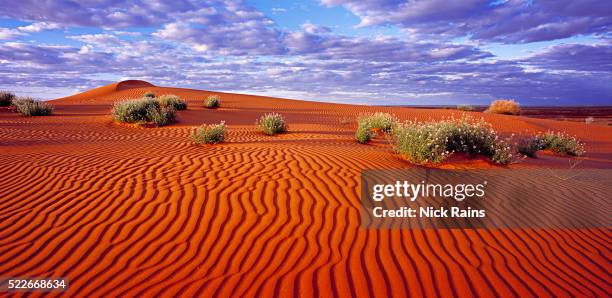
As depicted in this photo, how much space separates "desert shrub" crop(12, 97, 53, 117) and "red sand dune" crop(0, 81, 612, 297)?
12.4m

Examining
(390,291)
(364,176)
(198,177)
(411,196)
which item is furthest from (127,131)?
(390,291)

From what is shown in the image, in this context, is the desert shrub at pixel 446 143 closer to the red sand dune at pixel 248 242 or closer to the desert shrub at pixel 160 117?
the red sand dune at pixel 248 242

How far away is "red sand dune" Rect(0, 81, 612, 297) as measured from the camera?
3.29m

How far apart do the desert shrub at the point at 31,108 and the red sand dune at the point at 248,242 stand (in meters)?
12.4

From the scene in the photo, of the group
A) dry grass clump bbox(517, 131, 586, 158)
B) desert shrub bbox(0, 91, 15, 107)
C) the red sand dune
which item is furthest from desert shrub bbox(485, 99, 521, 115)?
desert shrub bbox(0, 91, 15, 107)

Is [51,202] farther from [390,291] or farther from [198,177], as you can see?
[390,291]

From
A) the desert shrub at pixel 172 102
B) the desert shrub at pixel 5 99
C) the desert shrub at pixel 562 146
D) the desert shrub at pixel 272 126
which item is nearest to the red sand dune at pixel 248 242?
the desert shrub at pixel 272 126

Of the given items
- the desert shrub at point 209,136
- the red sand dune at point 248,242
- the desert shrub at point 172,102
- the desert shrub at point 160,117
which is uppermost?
the desert shrub at point 172,102

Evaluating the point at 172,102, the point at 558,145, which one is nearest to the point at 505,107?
the point at 558,145

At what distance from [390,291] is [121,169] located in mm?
5410

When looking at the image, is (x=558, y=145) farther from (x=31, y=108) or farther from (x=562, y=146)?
(x=31, y=108)

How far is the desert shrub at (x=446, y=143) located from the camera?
7.29 m

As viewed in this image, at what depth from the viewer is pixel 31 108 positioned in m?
16.8

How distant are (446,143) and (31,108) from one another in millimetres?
17846
